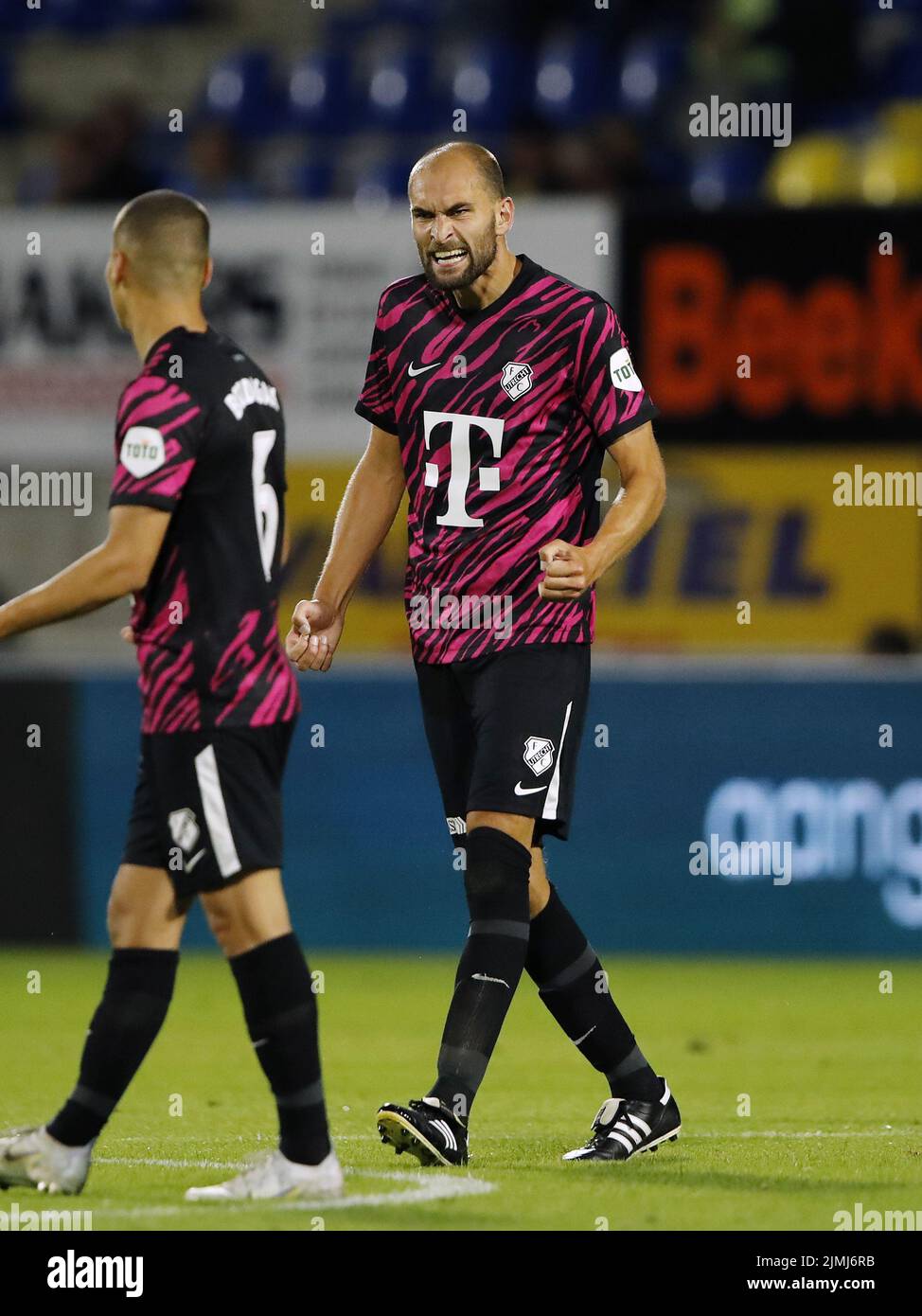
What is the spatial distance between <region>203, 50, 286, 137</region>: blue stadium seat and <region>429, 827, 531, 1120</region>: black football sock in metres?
11.1

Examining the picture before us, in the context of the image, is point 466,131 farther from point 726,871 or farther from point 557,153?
point 726,871

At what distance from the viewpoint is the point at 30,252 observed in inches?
509

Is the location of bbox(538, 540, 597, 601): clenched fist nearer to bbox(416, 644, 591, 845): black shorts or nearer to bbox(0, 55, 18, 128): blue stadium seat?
bbox(416, 644, 591, 845): black shorts

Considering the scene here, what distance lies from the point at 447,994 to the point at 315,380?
4931 millimetres

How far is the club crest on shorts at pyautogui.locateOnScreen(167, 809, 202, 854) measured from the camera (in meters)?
4.45

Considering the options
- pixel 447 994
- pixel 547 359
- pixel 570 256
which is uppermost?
pixel 570 256

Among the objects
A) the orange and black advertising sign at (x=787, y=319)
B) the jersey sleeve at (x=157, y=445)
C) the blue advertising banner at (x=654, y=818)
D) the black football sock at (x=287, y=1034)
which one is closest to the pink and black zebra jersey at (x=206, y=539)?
the jersey sleeve at (x=157, y=445)

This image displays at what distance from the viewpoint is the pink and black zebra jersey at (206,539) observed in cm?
444

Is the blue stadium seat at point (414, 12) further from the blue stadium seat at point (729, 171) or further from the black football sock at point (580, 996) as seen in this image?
the black football sock at point (580, 996)

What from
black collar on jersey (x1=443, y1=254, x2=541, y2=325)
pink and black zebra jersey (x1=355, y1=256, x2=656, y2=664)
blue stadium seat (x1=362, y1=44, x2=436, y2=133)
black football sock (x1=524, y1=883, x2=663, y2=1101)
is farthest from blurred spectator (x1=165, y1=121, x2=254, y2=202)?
black football sock (x1=524, y1=883, x2=663, y2=1101)

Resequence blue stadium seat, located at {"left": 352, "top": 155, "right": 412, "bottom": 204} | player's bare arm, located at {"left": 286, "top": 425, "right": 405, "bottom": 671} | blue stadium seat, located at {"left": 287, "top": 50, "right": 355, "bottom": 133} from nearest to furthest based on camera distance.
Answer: player's bare arm, located at {"left": 286, "top": 425, "right": 405, "bottom": 671} → blue stadium seat, located at {"left": 352, "top": 155, "right": 412, "bottom": 204} → blue stadium seat, located at {"left": 287, "top": 50, "right": 355, "bottom": 133}

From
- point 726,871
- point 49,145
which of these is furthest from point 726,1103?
point 49,145

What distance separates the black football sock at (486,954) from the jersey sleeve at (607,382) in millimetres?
964

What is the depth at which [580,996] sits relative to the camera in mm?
5480
